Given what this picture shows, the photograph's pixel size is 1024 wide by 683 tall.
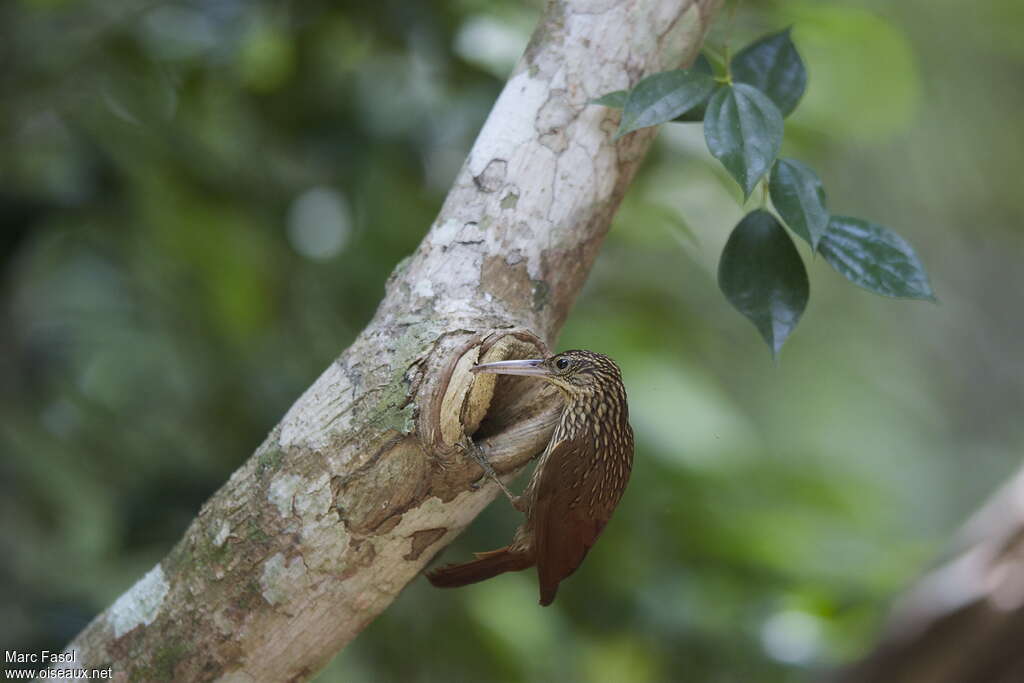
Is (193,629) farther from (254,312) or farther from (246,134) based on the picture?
(246,134)

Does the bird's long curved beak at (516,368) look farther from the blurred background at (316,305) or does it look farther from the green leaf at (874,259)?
the blurred background at (316,305)

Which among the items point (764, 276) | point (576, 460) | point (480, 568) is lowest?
point (480, 568)

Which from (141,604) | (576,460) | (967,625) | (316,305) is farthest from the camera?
(316,305)

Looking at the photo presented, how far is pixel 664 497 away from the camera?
3.12 meters

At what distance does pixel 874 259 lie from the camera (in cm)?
167

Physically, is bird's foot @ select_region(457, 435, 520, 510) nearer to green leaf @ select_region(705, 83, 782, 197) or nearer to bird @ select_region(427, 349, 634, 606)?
bird @ select_region(427, 349, 634, 606)

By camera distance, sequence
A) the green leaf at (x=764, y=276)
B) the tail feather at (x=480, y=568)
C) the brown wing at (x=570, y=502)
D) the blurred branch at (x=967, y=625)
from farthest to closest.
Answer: the blurred branch at (x=967, y=625) → the green leaf at (x=764, y=276) → the tail feather at (x=480, y=568) → the brown wing at (x=570, y=502)

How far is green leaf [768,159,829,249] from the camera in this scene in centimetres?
157

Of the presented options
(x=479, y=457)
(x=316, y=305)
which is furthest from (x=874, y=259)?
(x=316, y=305)

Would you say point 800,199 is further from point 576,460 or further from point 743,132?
point 576,460

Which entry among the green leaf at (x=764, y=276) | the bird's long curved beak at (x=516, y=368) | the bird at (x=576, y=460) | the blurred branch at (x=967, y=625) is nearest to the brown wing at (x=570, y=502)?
the bird at (x=576, y=460)

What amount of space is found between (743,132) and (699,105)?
25 cm

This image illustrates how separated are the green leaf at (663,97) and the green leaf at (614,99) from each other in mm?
34

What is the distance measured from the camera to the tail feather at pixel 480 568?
154cm
